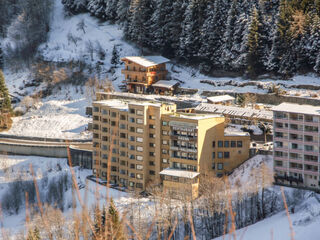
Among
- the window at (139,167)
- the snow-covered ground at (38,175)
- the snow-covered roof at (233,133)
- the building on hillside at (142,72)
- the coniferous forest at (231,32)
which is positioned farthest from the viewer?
the building on hillside at (142,72)

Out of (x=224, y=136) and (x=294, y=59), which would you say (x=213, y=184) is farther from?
(x=294, y=59)

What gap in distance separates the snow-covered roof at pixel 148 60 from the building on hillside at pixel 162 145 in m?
12.4

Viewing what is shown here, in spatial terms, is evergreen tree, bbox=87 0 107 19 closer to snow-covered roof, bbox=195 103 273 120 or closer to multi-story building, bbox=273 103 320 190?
snow-covered roof, bbox=195 103 273 120

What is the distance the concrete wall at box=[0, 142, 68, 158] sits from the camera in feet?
175

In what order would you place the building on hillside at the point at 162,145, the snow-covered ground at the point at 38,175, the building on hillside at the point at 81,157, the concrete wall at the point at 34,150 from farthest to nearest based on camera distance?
the concrete wall at the point at 34,150
the building on hillside at the point at 81,157
the snow-covered ground at the point at 38,175
the building on hillside at the point at 162,145

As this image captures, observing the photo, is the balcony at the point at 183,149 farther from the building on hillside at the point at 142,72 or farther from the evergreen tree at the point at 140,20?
the evergreen tree at the point at 140,20

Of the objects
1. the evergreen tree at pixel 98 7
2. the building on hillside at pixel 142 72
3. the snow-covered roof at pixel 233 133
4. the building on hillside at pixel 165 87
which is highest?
the evergreen tree at pixel 98 7

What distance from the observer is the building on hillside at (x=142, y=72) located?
60875mm

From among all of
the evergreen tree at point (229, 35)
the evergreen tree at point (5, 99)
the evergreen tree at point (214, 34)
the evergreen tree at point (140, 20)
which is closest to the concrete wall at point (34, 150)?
the evergreen tree at point (5, 99)

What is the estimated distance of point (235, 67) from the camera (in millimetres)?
59594

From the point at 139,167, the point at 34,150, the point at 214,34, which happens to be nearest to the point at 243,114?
the point at 139,167

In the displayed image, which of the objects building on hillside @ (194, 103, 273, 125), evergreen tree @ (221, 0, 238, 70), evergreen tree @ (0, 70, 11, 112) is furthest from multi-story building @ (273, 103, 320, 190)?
evergreen tree @ (0, 70, 11, 112)

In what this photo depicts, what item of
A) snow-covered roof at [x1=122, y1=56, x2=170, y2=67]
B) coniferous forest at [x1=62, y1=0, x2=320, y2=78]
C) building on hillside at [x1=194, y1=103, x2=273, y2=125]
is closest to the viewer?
building on hillside at [x1=194, y1=103, x2=273, y2=125]

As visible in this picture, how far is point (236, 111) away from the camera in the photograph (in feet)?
162
